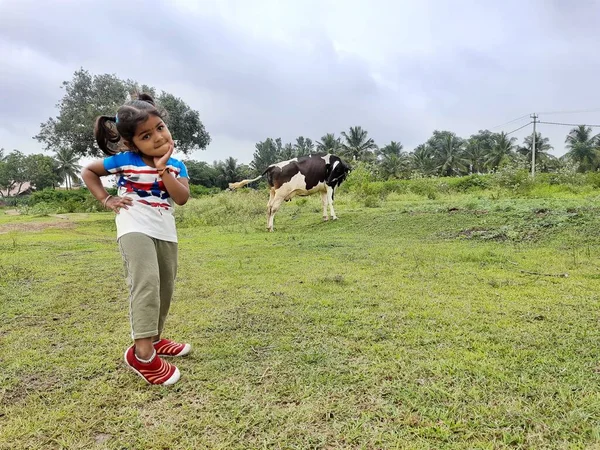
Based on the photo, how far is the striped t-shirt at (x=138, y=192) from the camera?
6.29ft

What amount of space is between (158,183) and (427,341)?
1.69 meters

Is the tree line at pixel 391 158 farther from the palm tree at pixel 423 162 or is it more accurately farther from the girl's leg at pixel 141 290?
the girl's leg at pixel 141 290

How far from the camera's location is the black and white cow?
8.78 metres

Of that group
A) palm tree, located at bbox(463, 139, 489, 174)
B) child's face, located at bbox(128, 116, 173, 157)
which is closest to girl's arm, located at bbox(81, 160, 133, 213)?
child's face, located at bbox(128, 116, 173, 157)

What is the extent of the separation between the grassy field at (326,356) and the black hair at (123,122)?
3.84 feet

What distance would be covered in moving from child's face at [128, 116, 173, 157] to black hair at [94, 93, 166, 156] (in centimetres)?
2

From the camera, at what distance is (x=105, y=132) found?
6.59 feet

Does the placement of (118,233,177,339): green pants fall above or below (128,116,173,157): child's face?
below

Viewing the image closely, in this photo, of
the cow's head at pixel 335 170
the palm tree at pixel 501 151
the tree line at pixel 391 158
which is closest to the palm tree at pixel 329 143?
the tree line at pixel 391 158

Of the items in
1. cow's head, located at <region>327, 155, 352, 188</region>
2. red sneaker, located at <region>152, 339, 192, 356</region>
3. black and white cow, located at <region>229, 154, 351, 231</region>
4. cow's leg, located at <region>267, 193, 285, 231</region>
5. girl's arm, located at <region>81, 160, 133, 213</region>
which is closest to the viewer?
girl's arm, located at <region>81, 160, 133, 213</region>

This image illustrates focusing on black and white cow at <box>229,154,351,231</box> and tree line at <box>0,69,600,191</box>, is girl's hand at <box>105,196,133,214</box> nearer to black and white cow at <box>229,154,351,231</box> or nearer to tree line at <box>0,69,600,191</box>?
black and white cow at <box>229,154,351,231</box>

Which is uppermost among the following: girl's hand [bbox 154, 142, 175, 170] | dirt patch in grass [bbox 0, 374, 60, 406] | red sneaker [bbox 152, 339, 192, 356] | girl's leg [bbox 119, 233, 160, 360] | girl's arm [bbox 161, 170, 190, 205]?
girl's hand [bbox 154, 142, 175, 170]

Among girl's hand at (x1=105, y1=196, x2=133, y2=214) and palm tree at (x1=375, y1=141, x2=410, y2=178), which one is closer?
girl's hand at (x1=105, y1=196, x2=133, y2=214)

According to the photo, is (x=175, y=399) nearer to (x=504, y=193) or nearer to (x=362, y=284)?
(x=362, y=284)
